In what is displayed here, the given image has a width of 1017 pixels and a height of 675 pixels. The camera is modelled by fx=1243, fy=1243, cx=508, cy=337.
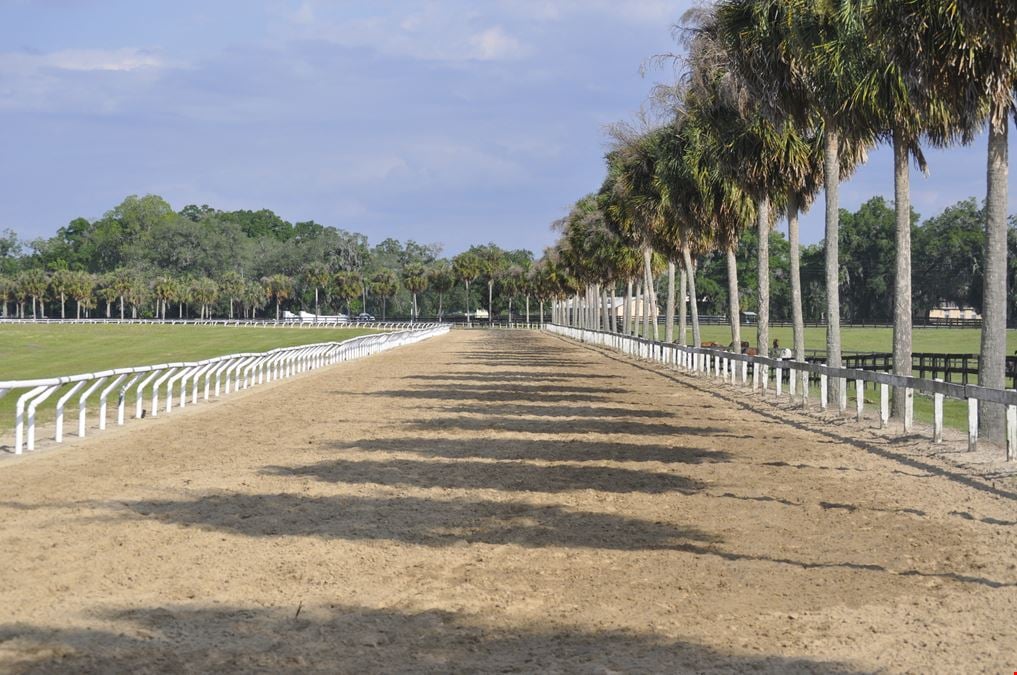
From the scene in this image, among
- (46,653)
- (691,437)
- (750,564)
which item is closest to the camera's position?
(46,653)

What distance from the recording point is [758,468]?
16.2 m

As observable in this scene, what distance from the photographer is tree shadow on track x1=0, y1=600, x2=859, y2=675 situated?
22.3 feet

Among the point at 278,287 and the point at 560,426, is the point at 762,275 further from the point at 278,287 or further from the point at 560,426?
the point at 278,287

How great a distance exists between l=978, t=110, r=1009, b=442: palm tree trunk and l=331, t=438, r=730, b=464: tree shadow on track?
405 cm

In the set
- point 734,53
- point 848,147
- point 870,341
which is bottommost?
point 870,341

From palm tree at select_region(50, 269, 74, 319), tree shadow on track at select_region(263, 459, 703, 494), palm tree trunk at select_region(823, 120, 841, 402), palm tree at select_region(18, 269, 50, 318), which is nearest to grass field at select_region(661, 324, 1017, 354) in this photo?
palm tree trunk at select_region(823, 120, 841, 402)

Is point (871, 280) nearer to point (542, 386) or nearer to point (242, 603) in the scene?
point (542, 386)

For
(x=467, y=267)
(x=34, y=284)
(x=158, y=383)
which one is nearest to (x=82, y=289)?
(x=34, y=284)

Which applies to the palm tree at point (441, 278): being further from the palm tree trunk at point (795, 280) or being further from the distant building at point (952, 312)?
the palm tree trunk at point (795, 280)

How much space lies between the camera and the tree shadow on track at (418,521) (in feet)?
35.4

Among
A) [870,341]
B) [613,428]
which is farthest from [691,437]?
[870,341]

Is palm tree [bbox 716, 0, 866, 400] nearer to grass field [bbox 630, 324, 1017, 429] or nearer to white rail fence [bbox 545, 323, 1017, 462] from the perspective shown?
white rail fence [bbox 545, 323, 1017, 462]

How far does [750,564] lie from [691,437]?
10494 millimetres

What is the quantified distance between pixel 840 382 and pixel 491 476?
12.0 meters
